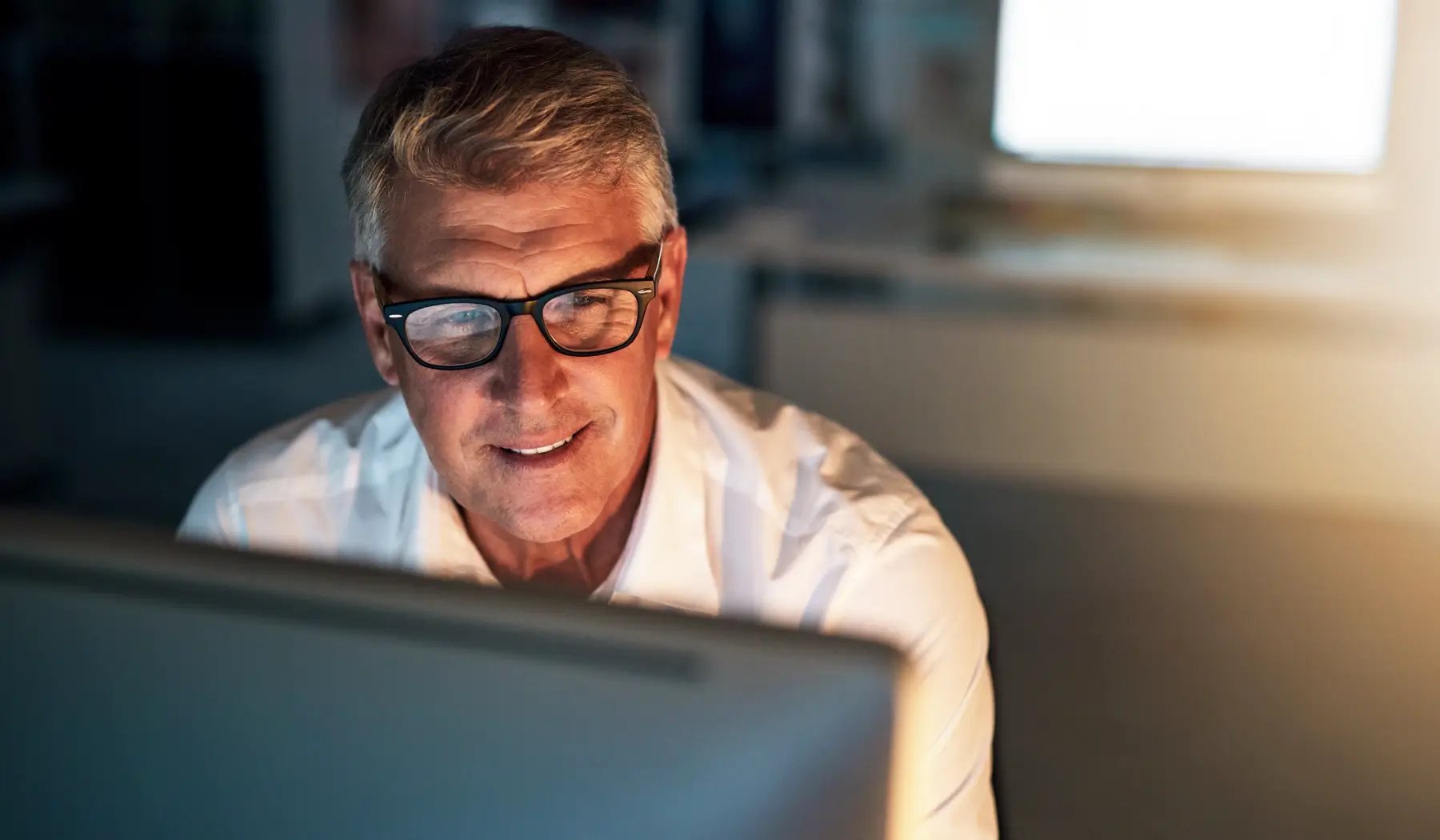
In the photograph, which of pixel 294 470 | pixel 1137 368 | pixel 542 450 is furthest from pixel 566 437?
pixel 1137 368

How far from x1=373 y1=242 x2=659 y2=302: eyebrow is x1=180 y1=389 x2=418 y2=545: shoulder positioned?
Result: 0.60ft

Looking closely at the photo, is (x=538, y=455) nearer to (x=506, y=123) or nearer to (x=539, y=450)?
(x=539, y=450)

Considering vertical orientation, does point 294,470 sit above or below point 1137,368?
above

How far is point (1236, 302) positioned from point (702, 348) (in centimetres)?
119

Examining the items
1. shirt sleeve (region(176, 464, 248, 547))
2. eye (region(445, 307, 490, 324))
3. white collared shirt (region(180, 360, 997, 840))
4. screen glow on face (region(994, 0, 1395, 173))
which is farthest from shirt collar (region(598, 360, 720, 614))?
screen glow on face (region(994, 0, 1395, 173))

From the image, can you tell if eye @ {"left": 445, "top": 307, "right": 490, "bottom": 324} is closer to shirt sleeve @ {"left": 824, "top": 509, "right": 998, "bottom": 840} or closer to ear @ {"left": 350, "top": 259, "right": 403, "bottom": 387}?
ear @ {"left": 350, "top": 259, "right": 403, "bottom": 387}

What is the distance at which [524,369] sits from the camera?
87 cm

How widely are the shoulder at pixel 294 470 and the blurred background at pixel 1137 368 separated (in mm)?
994

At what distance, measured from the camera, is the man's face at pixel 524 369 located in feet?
2.86

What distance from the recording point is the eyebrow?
0.87m

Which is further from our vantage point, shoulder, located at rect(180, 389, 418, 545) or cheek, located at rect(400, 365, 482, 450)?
shoulder, located at rect(180, 389, 418, 545)

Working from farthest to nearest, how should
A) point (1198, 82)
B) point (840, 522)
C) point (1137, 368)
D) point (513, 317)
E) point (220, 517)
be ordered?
point (1137, 368)
point (1198, 82)
point (220, 517)
point (840, 522)
point (513, 317)

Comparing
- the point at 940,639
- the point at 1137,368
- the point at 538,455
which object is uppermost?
the point at 538,455

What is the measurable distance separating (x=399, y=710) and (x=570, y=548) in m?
0.65
